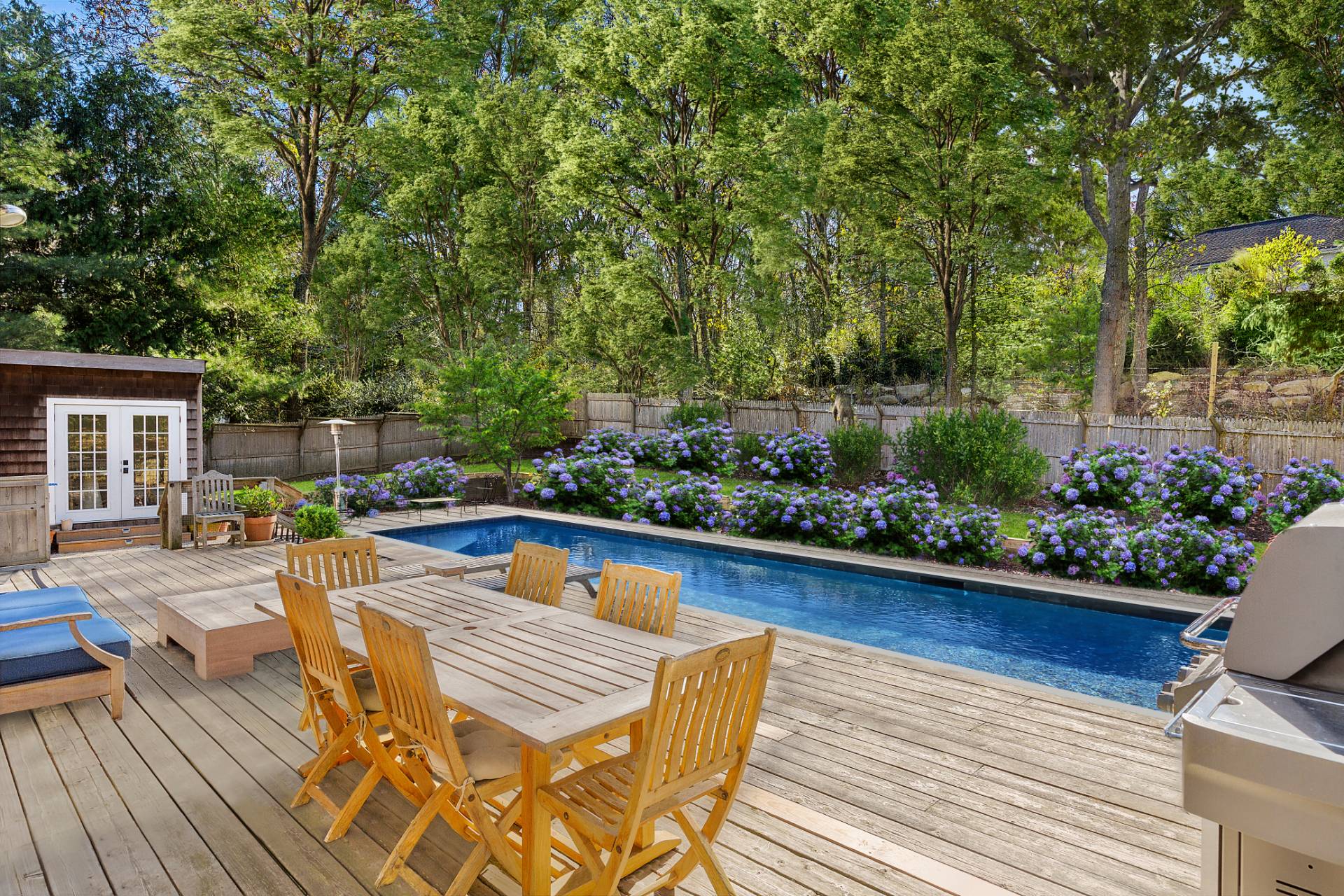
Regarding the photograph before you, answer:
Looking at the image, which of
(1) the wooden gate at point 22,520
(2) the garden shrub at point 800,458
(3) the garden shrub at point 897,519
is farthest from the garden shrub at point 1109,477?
(1) the wooden gate at point 22,520

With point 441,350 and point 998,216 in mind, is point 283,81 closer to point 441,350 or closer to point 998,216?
point 441,350

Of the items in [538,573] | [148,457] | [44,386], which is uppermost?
[44,386]

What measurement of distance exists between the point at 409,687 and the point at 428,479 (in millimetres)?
11407

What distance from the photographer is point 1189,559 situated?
23.1 feet

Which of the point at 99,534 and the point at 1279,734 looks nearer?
the point at 1279,734

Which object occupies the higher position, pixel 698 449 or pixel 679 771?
pixel 698 449

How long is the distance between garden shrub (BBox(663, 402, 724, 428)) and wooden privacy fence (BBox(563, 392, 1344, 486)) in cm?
52

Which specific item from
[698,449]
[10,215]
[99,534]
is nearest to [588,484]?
[698,449]

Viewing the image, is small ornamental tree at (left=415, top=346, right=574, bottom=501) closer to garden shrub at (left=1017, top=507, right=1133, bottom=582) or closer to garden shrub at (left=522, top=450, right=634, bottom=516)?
garden shrub at (left=522, top=450, right=634, bottom=516)

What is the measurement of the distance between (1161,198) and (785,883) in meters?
25.3

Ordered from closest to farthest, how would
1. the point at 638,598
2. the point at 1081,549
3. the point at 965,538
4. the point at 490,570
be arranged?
the point at 638,598 < the point at 490,570 < the point at 1081,549 < the point at 965,538

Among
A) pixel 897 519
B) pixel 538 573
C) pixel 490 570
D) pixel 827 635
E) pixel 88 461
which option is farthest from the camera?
pixel 88 461

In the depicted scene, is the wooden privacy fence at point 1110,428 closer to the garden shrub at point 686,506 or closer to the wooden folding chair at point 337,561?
the garden shrub at point 686,506

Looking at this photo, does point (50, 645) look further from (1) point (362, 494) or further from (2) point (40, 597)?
(1) point (362, 494)
